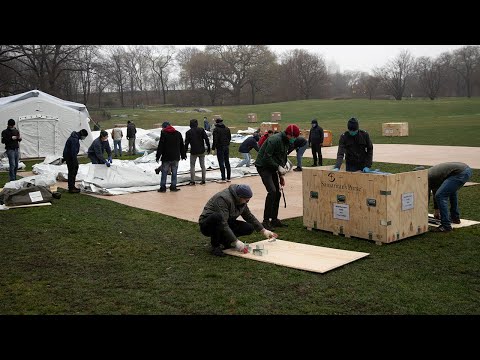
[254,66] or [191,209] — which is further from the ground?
[254,66]

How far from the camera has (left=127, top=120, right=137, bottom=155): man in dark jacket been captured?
92.5 feet

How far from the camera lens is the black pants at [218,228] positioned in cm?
832

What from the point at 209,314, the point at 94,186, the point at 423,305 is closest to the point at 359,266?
the point at 423,305

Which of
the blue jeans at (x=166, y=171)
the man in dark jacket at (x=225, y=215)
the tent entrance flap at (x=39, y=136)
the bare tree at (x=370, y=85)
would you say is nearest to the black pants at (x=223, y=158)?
the blue jeans at (x=166, y=171)

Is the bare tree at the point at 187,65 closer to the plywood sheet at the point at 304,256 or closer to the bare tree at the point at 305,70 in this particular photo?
the bare tree at the point at 305,70

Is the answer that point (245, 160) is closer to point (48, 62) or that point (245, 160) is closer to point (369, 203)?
point (369, 203)

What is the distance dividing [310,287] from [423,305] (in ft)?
4.52

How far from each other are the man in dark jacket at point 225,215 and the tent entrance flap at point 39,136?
22255 mm

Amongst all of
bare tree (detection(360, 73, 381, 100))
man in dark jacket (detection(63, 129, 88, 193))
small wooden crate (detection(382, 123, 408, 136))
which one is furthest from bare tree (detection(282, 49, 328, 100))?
man in dark jacket (detection(63, 129, 88, 193))

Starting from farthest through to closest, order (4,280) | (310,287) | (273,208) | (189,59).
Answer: (189,59) → (273,208) → (4,280) → (310,287)

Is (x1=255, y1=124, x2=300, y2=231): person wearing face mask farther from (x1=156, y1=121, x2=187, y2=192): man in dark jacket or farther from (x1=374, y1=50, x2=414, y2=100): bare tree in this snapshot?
(x1=374, y1=50, x2=414, y2=100): bare tree

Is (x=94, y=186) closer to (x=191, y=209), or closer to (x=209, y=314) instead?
(x=191, y=209)
